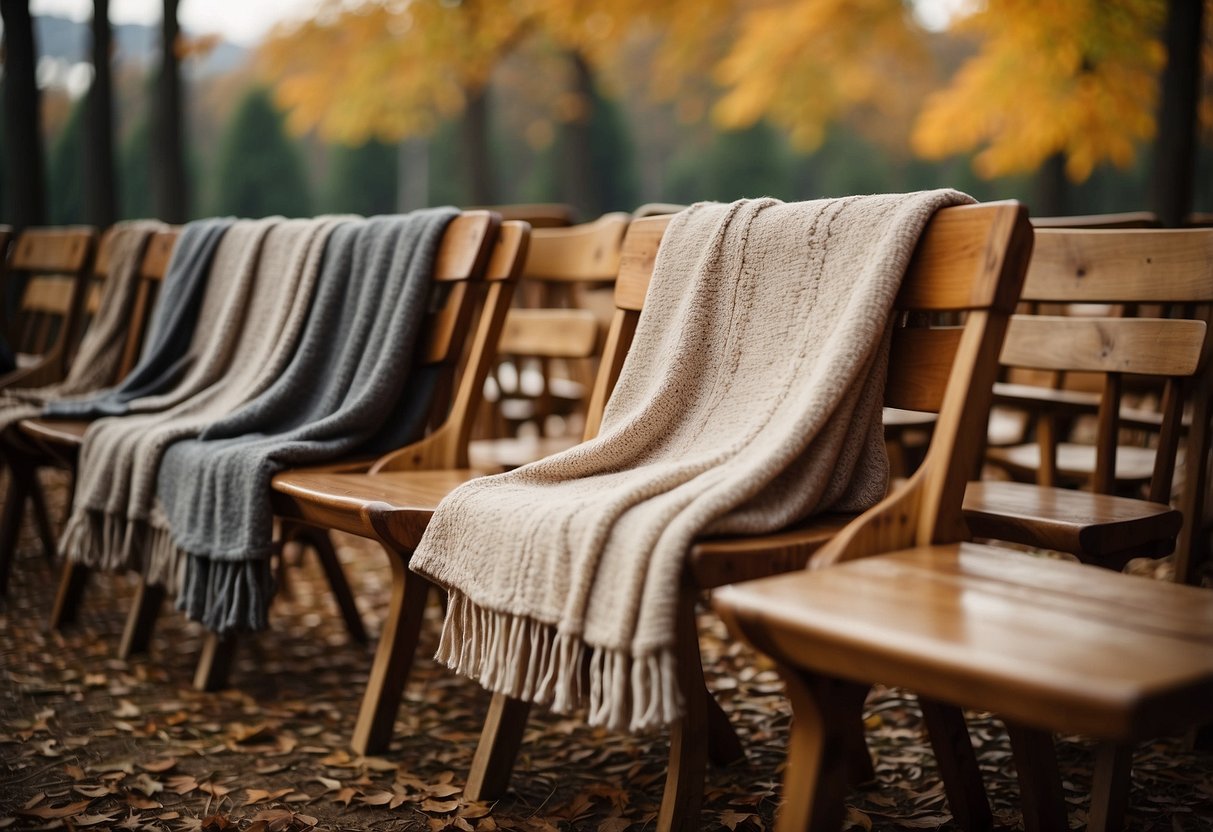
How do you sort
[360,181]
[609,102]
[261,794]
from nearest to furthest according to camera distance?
[261,794] → [360,181] → [609,102]

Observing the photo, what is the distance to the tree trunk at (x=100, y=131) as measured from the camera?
6461mm

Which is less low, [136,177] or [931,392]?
[136,177]

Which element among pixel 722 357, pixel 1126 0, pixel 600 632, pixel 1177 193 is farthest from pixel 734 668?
pixel 1126 0

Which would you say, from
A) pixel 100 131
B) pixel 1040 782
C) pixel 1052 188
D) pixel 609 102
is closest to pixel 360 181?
pixel 609 102

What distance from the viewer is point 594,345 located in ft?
8.70

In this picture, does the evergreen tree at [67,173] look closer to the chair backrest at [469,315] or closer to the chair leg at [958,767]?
the chair backrest at [469,315]

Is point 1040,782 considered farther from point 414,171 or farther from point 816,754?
point 414,171

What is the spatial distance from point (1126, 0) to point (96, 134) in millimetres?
6085

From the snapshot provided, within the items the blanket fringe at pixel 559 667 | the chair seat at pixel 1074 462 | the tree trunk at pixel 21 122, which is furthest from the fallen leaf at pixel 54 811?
the tree trunk at pixel 21 122

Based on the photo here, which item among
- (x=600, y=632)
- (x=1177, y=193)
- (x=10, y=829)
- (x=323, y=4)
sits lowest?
(x=10, y=829)

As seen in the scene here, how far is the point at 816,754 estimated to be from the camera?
1.22 meters

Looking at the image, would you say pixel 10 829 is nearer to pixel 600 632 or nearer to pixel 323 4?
pixel 600 632

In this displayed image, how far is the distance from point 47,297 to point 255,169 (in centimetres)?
1232

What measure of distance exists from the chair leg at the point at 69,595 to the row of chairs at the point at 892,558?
1064 millimetres
